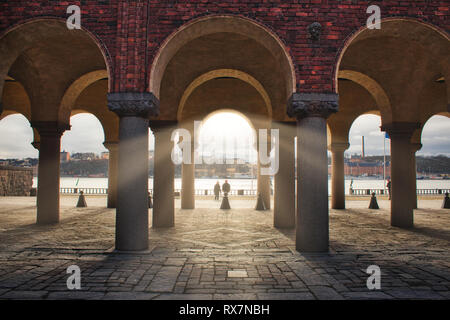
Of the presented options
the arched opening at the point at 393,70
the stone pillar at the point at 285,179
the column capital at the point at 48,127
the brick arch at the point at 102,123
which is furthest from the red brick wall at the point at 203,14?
the brick arch at the point at 102,123

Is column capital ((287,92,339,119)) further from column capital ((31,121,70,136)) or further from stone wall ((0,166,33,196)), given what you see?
stone wall ((0,166,33,196))

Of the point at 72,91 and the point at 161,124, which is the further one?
Answer: the point at 72,91

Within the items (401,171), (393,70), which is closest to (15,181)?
(401,171)

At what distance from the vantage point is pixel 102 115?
1560 centimetres

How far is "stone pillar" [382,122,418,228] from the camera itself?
1030cm

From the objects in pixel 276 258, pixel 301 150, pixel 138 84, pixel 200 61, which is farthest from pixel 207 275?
pixel 200 61

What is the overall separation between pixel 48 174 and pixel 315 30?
1010 cm

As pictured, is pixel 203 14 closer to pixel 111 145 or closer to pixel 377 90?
pixel 377 90

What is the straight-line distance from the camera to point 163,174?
10289mm

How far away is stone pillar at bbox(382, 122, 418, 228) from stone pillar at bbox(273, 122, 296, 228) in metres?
3.69

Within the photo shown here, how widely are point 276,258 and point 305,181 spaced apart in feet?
6.20

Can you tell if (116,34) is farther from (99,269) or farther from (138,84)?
(99,269)

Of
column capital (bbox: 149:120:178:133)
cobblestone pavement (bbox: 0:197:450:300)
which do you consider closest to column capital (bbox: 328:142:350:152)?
cobblestone pavement (bbox: 0:197:450:300)

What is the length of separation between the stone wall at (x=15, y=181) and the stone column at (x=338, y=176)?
25.0 m
